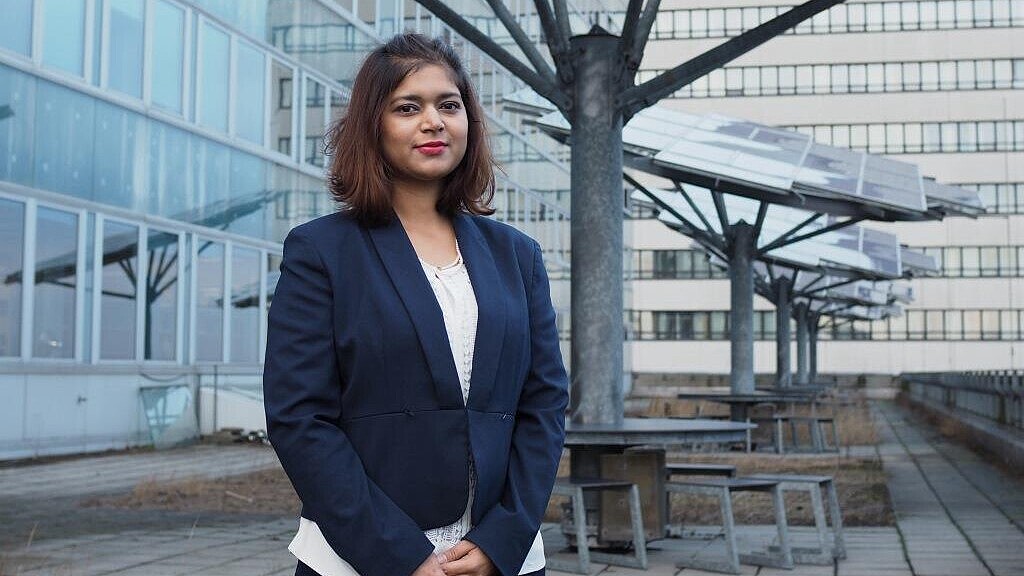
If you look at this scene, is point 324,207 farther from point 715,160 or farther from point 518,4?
point 518,4

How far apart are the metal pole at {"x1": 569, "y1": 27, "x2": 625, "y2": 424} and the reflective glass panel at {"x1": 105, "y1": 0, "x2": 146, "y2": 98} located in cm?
1028

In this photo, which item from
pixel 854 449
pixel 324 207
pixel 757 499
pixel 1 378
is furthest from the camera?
pixel 324 207

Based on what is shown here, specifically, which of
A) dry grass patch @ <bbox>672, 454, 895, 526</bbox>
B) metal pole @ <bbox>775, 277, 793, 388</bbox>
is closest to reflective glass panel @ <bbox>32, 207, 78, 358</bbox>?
dry grass patch @ <bbox>672, 454, 895, 526</bbox>

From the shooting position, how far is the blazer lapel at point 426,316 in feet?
7.75

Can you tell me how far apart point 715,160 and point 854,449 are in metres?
5.25

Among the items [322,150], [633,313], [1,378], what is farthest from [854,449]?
[633,313]

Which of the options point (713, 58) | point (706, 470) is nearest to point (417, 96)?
point (713, 58)

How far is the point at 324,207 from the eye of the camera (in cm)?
2417

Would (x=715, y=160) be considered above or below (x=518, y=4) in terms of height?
below

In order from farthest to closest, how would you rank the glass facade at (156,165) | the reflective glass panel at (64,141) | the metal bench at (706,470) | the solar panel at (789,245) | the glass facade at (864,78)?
1. the glass facade at (864,78)
2. the solar panel at (789,245)
3. the reflective glass panel at (64,141)
4. the glass facade at (156,165)
5. the metal bench at (706,470)

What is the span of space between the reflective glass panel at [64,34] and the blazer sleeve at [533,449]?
15.0 m

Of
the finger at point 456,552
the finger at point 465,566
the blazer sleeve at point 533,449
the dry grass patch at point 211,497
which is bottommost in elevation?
the dry grass patch at point 211,497

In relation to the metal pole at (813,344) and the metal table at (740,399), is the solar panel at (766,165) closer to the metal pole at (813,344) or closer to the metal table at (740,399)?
the metal table at (740,399)

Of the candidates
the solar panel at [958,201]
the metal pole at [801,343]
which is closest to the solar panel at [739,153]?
the solar panel at [958,201]
